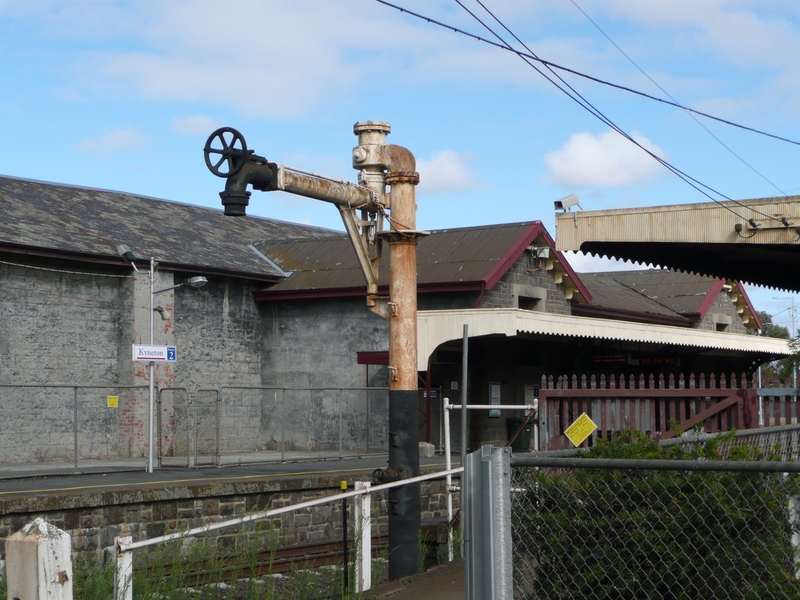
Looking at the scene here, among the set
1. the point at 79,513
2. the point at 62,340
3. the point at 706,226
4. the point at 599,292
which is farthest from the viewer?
the point at 599,292

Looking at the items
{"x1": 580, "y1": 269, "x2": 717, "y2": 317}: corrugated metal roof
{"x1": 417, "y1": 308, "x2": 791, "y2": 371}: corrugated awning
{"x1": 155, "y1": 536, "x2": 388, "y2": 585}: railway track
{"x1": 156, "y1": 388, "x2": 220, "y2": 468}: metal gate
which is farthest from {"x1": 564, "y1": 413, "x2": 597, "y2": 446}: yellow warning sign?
{"x1": 580, "y1": 269, "x2": 717, "y2": 317}: corrugated metal roof

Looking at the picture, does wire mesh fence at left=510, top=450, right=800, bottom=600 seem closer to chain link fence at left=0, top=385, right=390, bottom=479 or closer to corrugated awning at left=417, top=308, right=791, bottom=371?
chain link fence at left=0, top=385, right=390, bottom=479

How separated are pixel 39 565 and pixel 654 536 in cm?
291

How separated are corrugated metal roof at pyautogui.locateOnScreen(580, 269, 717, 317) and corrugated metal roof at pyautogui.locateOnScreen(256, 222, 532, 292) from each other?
7.99m

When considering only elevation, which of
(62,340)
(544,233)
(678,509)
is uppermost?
(544,233)

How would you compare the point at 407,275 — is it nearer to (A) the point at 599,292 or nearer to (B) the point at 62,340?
(B) the point at 62,340

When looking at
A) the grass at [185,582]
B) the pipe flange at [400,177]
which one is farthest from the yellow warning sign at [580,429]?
the pipe flange at [400,177]

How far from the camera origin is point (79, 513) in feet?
40.9

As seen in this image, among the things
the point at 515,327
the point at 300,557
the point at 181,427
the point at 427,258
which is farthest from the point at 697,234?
the point at 181,427

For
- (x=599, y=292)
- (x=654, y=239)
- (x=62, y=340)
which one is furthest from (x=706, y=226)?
(x=599, y=292)

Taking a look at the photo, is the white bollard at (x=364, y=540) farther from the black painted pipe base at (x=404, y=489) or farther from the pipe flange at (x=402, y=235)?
the pipe flange at (x=402, y=235)

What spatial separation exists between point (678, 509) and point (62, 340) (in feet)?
67.4

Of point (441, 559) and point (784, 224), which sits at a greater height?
point (784, 224)

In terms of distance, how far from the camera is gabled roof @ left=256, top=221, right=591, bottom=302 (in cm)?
2591
